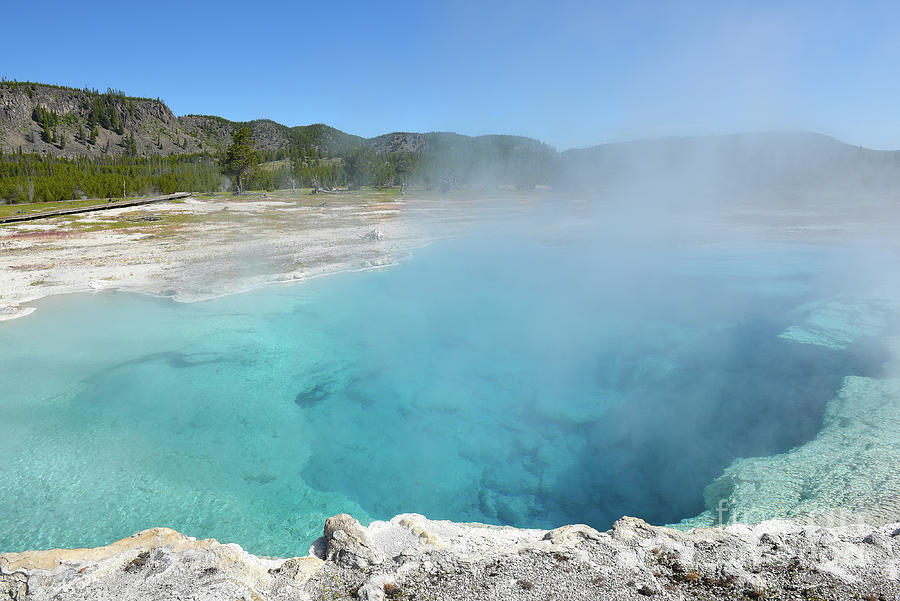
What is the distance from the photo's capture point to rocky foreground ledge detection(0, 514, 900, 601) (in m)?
2.53

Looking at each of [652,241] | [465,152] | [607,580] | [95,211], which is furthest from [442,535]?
[465,152]

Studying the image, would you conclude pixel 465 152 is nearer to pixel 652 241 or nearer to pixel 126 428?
pixel 652 241

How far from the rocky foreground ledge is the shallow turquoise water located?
1.12 meters

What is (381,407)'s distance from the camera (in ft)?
20.5

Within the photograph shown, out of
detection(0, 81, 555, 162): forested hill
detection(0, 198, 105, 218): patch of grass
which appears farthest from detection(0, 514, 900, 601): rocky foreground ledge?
detection(0, 81, 555, 162): forested hill

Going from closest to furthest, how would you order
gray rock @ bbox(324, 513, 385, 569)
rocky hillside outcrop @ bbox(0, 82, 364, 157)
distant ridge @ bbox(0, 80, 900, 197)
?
gray rock @ bbox(324, 513, 385, 569) < distant ridge @ bbox(0, 80, 900, 197) < rocky hillside outcrop @ bbox(0, 82, 364, 157)

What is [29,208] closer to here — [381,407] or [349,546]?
[381,407]

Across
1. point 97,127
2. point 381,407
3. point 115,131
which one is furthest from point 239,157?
point 115,131

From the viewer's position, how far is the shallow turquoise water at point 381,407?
4402 millimetres

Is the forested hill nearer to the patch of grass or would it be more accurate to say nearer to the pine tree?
the pine tree

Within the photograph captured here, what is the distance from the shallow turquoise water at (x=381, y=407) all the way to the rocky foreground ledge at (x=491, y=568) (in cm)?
112

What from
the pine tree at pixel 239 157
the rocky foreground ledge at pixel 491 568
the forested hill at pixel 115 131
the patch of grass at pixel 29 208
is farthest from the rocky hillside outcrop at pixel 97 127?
the rocky foreground ledge at pixel 491 568

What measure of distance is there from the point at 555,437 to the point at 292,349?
15.1ft

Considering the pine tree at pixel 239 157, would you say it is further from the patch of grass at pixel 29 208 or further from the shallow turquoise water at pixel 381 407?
the shallow turquoise water at pixel 381 407
